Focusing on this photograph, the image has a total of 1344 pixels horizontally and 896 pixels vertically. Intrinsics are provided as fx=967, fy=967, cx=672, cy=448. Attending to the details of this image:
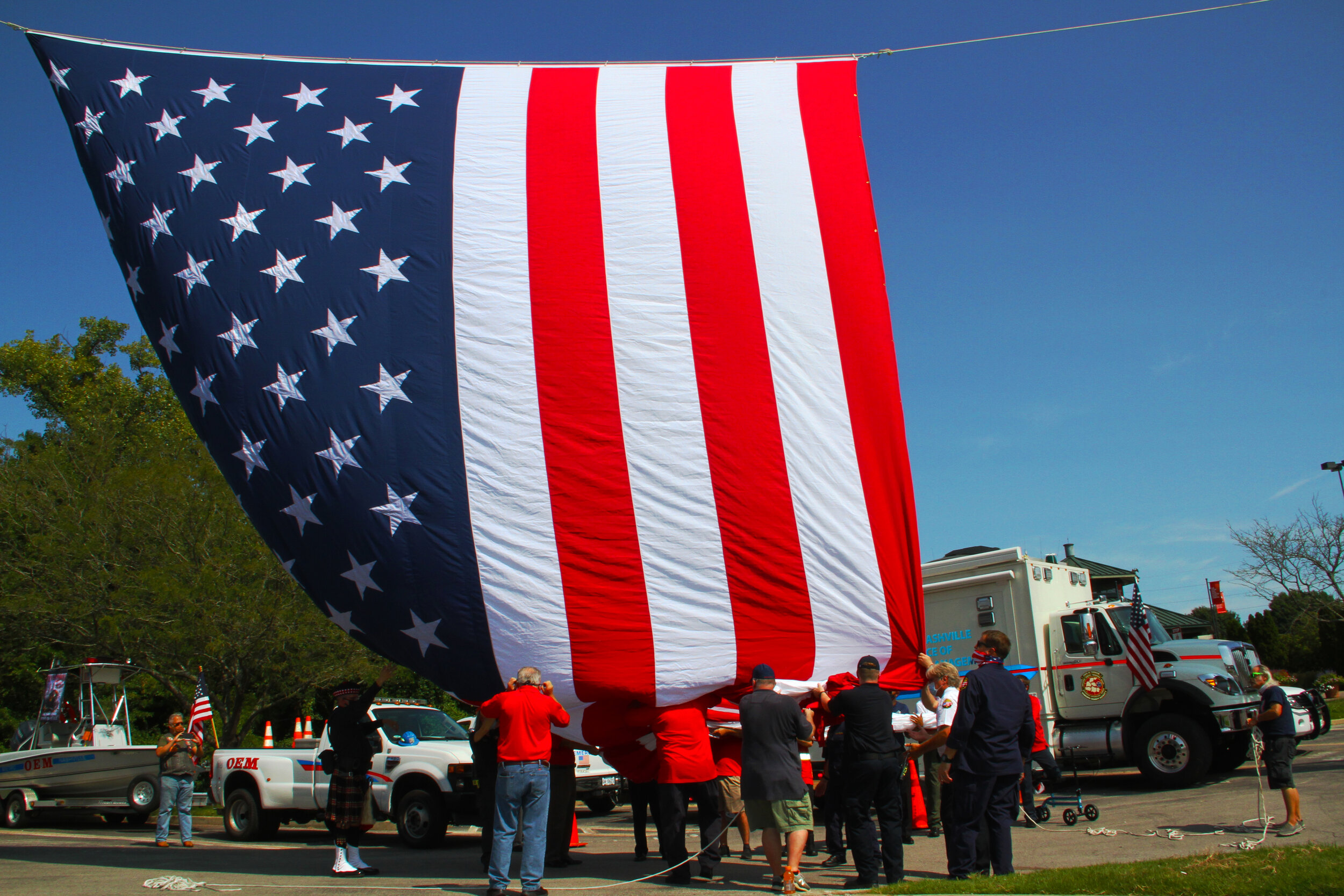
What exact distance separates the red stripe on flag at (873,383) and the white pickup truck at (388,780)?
5545mm

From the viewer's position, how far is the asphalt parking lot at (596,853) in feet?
24.1

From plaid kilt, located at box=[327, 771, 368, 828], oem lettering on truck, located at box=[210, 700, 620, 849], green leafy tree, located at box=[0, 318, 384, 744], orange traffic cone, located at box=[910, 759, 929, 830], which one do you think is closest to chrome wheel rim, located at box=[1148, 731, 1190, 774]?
orange traffic cone, located at box=[910, 759, 929, 830]

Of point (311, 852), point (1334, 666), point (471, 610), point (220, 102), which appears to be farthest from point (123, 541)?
point (1334, 666)

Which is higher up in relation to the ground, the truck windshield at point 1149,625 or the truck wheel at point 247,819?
the truck windshield at point 1149,625

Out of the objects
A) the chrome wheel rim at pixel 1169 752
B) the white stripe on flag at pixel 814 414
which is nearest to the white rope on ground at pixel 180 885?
the white stripe on flag at pixel 814 414

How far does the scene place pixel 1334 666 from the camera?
1588 inches

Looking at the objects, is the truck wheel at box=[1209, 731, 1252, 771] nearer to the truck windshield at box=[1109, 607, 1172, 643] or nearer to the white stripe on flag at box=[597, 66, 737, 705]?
the truck windshield at box=[1109, 607, 1172, 643]

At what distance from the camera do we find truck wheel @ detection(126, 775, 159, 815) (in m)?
14.9

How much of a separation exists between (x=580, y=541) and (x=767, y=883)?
9.36 ft

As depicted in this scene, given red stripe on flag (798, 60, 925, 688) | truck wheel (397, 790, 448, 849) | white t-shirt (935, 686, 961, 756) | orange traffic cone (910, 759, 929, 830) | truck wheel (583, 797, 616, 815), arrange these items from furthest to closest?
truck wheel (583, 797, 616, 815)
truck wheel (397, 790, 448, 849)
orange traffic cone (910, 759, 929, 830)
white t-shirt (935, 686, 961, 756)
red stripe on flag (798, 60, 925, 688)

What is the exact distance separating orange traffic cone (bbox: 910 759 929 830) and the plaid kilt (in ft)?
18.4

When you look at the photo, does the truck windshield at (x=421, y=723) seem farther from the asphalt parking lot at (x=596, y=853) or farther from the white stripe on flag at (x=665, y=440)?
the white stripe on flag at (x=665, y=440)

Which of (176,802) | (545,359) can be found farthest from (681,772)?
(176,802)

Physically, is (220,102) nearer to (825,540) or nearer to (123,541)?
(825,540)
